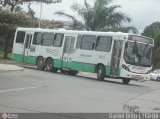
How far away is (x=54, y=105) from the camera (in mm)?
15102

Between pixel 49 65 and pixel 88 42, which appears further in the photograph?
pixel 49 65

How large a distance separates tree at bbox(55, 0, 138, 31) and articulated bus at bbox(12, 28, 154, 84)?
17.8 m

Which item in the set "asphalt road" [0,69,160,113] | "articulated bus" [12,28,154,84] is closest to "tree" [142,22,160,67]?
"articulated bus" [12,28,154,84]

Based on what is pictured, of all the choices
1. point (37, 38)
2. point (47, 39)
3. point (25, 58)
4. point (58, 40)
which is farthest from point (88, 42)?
point (25, 58)

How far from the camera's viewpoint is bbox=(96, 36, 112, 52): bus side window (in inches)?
1147

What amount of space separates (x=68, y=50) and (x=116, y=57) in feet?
15.2

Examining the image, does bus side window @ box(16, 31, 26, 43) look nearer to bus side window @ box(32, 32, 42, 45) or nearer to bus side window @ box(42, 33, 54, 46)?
bus side window @ box(32, 32, 42, 45)

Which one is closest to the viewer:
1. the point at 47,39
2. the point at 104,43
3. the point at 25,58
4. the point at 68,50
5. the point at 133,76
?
the point at 133,76

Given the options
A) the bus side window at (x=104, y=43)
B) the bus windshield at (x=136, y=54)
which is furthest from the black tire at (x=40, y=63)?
the bus windshield at (x=136, y=54)

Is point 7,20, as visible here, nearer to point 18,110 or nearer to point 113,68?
point 113,68

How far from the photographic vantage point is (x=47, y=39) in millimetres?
34094

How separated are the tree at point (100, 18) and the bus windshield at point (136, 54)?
25.0m

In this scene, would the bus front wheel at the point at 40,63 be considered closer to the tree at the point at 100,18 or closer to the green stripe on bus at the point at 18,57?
the green stripe on bus at the point at 18,57

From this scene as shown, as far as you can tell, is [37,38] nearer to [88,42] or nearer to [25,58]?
[25,58]
